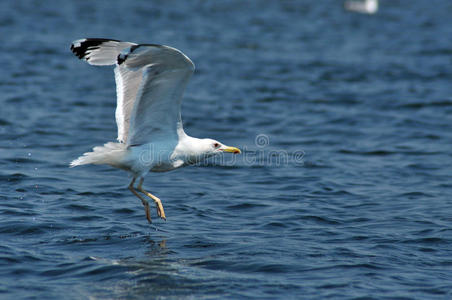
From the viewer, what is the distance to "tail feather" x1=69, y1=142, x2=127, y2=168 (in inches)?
294

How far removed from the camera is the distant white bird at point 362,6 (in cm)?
2989

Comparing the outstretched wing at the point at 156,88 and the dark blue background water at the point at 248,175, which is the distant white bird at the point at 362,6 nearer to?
the dark blue background water at the point at 248,175

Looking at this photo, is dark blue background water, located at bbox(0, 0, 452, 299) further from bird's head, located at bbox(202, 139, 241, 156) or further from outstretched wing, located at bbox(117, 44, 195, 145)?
outstretched wing, located at bbox(117, 44, 195, 145)

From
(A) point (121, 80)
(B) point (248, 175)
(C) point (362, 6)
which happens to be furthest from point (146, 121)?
(C) point (362, 6)

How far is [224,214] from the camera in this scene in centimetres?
909

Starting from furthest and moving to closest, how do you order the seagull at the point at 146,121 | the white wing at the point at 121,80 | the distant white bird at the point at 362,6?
the distant white bird at the point at 362,6 < the white wing at the point at 121,80 < the seagull at the point at 146,121

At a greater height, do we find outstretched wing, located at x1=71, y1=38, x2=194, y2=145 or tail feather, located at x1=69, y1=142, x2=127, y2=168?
outstretched wing, located at x1=71, y1=38, x2=194, y2=145

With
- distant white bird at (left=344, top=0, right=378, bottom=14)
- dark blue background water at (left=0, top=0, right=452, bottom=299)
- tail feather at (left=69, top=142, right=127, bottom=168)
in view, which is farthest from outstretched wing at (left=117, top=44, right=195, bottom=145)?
distant white bird at (left=344, top=0, right=378, bottom=14)

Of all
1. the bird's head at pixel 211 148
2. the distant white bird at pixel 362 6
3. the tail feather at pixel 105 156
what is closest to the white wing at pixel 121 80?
the tail feather at pixel 105 156

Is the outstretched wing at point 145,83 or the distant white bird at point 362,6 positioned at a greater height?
the distant white bird at point 362,6

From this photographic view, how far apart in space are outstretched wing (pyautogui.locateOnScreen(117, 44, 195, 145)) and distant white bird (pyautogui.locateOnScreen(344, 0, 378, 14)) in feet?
77.0

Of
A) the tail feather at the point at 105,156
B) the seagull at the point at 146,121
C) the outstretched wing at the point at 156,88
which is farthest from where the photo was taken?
the tail feather at the point at 105,156

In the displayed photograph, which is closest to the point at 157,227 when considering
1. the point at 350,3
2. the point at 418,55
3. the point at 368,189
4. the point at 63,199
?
the point at 63,199

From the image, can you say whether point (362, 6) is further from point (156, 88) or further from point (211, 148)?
point (156, 88)
